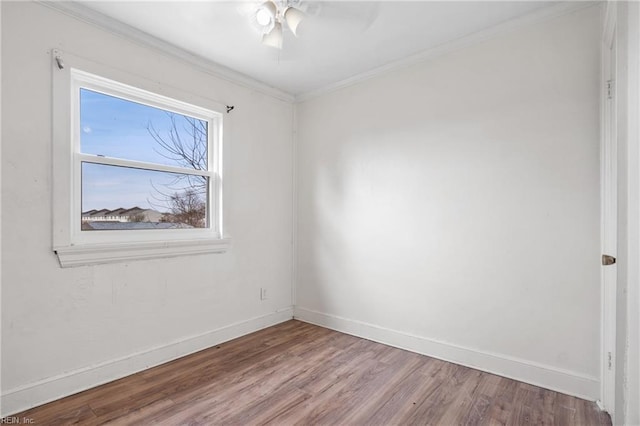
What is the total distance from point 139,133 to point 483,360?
10.4ft

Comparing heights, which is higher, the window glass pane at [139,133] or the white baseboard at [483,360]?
the window glass pane at [139,133]

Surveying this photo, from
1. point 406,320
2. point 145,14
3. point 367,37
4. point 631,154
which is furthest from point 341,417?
point 145,14

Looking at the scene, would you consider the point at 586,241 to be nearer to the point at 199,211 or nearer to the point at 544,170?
the point at 544,170

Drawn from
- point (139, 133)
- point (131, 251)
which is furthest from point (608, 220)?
point (139, 133)

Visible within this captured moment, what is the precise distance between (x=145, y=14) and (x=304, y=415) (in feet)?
9.09

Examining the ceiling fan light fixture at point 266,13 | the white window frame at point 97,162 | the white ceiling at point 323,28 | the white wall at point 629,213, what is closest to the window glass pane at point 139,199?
the white window frame at point 97,162

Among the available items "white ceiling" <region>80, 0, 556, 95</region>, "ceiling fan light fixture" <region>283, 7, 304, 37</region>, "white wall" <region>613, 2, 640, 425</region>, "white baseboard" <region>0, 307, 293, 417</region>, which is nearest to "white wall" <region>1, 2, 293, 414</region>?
"white baseboard" <region>0, 307, 293, 417</region>

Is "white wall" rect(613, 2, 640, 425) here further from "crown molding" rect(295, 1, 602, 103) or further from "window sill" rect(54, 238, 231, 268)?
"window sill" rect(54, 238, 231, 268)

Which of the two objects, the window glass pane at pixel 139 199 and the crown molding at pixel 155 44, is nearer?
the crown molding at pixel 155 44

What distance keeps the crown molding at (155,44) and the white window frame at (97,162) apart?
0.27m

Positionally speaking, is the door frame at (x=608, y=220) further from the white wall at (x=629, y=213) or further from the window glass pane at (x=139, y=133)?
the window glass pane at (x=139, y=133)

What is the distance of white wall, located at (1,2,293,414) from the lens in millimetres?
1833

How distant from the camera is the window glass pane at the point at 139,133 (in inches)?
87.8

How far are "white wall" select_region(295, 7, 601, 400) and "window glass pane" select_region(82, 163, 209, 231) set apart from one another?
1.31m
